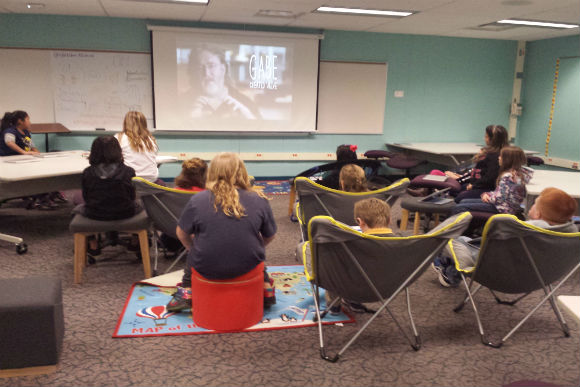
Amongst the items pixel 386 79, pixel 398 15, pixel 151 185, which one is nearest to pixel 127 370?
pixel 151 185

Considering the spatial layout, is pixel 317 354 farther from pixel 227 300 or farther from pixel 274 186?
pixel 274 186

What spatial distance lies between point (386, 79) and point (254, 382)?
6167mm

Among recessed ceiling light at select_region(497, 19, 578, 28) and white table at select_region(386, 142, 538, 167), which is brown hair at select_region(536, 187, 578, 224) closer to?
white table at select_region(386, 142, 538, 167)

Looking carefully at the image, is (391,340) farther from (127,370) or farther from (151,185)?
(151,185)

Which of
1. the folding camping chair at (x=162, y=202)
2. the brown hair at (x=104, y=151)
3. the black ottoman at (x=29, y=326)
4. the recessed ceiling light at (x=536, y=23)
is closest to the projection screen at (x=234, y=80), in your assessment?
the recessed ceiling light at (x=536, y=23)

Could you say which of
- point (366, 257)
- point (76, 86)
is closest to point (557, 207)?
point (366, 257)

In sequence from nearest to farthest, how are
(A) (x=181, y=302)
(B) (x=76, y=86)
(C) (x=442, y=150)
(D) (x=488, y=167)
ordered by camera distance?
1. (A) (x=181, y=302)
2. (D) (x=488, y=167)
3. (B) (x=76, y=86)
4. (C) (x=442, y=150)

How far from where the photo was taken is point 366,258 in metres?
2.12

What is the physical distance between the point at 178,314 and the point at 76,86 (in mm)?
4858

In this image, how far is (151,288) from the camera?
3076 mm

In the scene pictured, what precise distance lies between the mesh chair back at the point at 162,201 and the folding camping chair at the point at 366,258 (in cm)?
120

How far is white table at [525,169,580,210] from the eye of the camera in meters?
3.51

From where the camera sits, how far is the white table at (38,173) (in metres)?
3.63

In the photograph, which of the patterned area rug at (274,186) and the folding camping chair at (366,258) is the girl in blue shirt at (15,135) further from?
the folding camping chair at (366,258)
